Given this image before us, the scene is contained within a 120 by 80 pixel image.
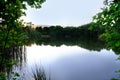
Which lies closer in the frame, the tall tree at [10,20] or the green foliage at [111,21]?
the green foliage at [111,21]

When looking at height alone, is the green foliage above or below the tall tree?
below

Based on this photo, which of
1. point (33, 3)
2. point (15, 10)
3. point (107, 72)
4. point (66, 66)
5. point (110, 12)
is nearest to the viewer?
point (110, 12)

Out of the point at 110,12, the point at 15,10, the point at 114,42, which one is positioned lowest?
the point at 114,42

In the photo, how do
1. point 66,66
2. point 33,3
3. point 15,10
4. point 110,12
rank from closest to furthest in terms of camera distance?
1. point 110,12
2. point 15,10
3. point 33,3
4. point 66,66

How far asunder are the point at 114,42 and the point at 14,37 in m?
1.94

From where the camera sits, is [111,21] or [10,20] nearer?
[111,21]

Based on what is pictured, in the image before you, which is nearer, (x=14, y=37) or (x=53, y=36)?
(x=14, y=37)

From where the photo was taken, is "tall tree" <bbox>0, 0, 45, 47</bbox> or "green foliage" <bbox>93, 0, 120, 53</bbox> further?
"tall tree" <bbox>0, 0, 45, 47</bbox>

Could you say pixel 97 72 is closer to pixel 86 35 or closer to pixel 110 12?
pixel 110 12

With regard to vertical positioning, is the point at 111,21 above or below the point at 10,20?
below

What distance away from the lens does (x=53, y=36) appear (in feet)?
159

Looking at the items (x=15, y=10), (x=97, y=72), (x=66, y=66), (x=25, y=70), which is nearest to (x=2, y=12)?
(x=15, y=10)

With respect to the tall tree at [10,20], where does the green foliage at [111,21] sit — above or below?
below

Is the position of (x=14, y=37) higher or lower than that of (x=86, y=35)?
lower
